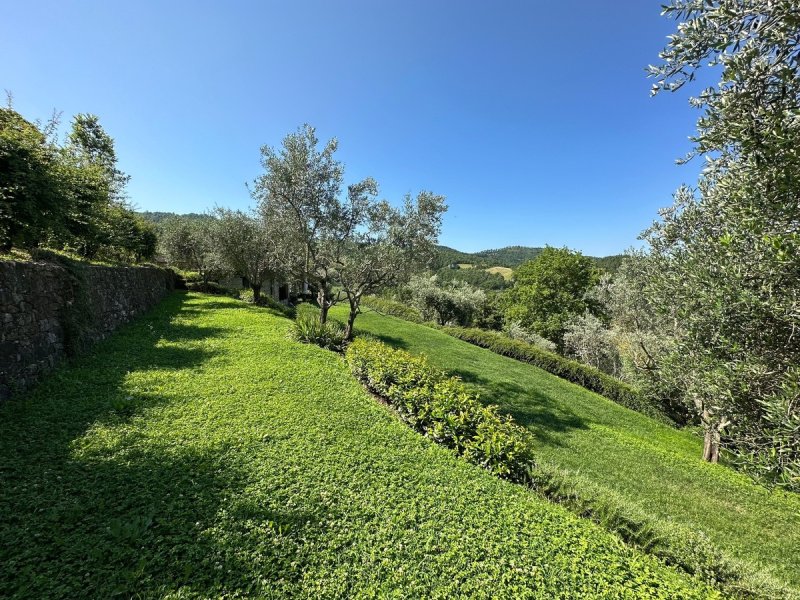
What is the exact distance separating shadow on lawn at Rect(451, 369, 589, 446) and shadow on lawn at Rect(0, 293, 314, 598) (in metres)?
9.02

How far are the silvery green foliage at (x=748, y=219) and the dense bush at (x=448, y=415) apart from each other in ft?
10.2

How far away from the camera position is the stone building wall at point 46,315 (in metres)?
6.57

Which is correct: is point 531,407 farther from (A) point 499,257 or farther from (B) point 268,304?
(A) point 499,257

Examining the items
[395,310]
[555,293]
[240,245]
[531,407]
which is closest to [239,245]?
[240,245]

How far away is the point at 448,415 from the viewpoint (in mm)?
6930

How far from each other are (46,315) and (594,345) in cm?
3119

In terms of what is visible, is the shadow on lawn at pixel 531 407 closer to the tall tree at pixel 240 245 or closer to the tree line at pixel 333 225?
the tree line at pixel 333 225

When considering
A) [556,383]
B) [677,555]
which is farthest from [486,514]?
[556,383]

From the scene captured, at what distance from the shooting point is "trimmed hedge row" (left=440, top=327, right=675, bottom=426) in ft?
57.0

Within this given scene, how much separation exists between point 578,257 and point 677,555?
117ft

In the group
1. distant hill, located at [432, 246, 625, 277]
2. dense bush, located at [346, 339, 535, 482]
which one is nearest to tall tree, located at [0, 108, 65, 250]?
dense bush, located at [346, 339, 535, 482]

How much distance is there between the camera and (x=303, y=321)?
13.5 m

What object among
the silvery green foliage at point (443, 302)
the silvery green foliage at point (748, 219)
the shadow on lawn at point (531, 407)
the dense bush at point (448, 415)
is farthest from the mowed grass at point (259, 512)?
the silvery green foliage at point (443, 302)

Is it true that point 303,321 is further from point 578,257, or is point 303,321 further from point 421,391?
point 578,257
